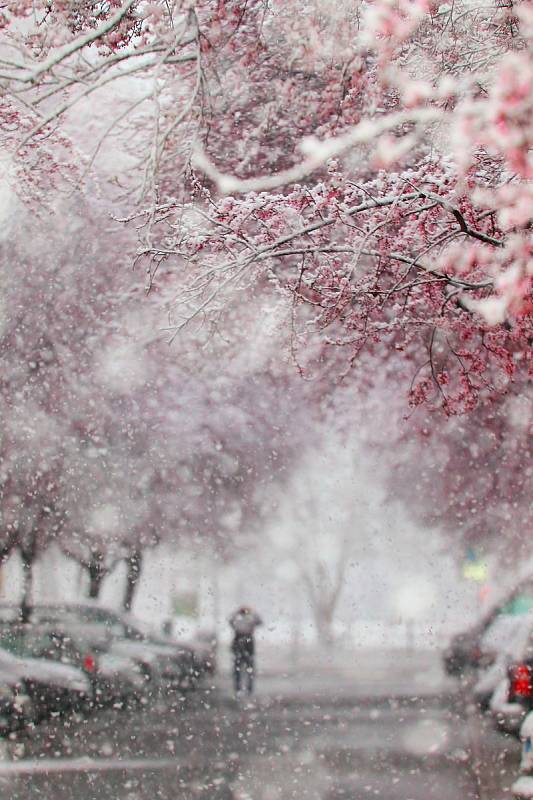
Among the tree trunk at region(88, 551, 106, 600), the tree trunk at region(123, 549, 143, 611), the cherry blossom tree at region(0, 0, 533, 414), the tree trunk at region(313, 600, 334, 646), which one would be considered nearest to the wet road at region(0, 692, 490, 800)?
the tree trunk at region(123, 549, 143, 611)

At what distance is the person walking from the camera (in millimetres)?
11023

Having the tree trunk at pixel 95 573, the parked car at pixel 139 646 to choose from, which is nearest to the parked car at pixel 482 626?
the parked car at pixel 139 646

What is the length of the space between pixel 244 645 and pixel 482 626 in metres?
3.36

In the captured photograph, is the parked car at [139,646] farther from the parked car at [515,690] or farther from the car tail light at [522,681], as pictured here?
the car tail light at [522,681]

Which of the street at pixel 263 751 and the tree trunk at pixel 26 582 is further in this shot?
the tree trunk at pixel 26 582

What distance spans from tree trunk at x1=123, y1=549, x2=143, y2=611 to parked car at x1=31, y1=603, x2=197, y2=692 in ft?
3.35

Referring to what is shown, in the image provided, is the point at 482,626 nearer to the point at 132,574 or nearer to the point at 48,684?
the point at 48,684

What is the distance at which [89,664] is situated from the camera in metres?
11.3

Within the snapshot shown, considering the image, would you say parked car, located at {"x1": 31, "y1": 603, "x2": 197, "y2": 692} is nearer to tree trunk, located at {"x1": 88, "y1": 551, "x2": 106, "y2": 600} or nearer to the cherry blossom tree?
tree trunk, located at {"x1": 88, "y1": 551, "x2": 106, "y2": 600}

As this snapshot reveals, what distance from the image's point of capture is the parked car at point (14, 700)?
9961 mm

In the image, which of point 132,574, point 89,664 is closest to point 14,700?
point 89,664

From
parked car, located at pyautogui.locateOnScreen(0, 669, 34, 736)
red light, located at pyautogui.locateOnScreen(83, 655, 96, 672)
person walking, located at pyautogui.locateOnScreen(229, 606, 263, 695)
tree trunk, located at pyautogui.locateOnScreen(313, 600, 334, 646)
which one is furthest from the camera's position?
tree trunk, located at pyautogui.locateOnScreen(313, 600, 334, 646)

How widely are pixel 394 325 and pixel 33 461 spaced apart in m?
8.41

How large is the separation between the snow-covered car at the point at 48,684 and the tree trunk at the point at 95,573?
3314mm
